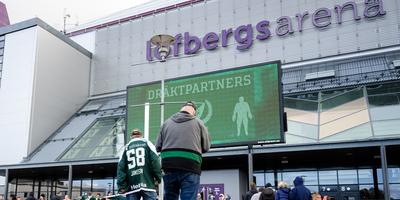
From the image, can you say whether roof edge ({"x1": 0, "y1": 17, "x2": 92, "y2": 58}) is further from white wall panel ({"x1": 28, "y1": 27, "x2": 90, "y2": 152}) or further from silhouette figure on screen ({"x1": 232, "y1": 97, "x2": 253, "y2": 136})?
silhouette figure on screen ({"x1": 232, "y1": 97, "x2": 253, "y2": 136})

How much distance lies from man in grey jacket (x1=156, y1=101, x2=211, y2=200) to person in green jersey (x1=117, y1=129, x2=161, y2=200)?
86cm

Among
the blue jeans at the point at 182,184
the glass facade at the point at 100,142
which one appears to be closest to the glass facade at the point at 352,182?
the glass facade at the point at 100,142

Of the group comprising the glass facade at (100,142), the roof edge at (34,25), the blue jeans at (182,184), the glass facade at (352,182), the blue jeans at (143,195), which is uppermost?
the roof edge at (34,25)

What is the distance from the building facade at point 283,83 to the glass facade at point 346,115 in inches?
2.2

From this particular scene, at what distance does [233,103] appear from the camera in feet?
50.0

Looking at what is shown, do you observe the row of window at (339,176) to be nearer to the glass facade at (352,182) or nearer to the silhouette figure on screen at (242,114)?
the glass facade at (352,182)

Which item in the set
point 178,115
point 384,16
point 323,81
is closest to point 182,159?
point 178,115

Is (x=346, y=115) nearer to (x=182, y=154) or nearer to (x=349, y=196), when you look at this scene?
(x=349, y=196)

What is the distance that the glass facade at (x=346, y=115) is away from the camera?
14.7m

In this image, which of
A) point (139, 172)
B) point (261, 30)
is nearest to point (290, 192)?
point (139, 172)

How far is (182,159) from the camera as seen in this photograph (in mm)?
4191

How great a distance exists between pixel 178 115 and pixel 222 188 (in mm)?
13909

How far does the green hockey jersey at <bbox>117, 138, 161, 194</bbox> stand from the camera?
5.21 m

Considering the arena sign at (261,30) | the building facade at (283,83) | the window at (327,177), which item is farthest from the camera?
the arena sign at (261,30)
